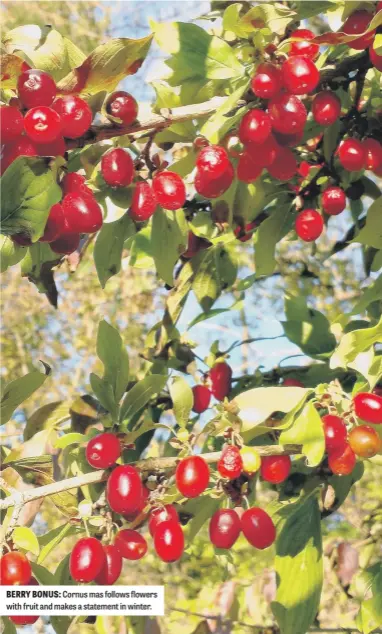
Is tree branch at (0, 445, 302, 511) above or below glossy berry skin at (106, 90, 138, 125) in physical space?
below

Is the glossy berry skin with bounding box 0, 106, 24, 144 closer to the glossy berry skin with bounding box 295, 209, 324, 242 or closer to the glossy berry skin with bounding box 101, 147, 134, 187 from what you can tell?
the glossy berry skin with bounding box 101, 147, 134, 187

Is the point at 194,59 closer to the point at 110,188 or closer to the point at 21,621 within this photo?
the point at 110,188

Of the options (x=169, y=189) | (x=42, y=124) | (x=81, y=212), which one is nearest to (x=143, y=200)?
(x=169, y=189)

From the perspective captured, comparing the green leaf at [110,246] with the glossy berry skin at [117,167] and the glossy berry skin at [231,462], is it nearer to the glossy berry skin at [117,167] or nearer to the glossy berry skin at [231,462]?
the glossy berry skin at [117,167]

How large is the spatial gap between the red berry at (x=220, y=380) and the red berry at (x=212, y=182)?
1.97 feet

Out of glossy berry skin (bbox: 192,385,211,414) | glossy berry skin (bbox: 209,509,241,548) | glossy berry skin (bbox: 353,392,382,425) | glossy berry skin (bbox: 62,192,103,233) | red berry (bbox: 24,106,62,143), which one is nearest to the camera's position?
red berry (bbox: 24,106,62,143)

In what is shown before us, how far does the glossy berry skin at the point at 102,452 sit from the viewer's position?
1066mm

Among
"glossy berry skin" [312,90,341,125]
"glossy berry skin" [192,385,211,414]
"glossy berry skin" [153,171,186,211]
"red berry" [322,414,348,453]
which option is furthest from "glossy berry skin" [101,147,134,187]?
"glossy berry skin" [192,385,211,414]

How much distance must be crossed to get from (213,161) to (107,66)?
176 millimetres

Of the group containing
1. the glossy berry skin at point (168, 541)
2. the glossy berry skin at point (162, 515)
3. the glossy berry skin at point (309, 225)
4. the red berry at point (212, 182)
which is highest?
the red berry at point (212, 182)

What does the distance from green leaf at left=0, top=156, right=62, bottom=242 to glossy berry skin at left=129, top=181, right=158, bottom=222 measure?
0.66 feet

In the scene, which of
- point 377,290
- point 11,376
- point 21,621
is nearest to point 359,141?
point 377,290

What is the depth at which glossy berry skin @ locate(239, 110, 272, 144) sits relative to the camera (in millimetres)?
943

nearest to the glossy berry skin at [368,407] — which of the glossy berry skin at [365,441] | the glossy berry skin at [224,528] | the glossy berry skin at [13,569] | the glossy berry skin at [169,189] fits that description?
the glossy berry skin at [365,441]
